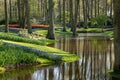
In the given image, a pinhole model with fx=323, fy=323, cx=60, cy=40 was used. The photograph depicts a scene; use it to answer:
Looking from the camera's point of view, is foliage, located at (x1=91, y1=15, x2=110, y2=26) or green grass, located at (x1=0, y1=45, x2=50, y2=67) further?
foliage, located at (x1=91, y1=15, x2=110, y2=26)

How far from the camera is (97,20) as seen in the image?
72.4m

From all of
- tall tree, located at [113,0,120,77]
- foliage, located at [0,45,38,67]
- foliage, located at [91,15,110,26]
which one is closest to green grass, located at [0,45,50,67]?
foliage, located at [0,45,38,67]

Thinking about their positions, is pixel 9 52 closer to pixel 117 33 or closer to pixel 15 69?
pixel 15 69

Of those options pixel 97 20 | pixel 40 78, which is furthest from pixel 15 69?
pixel 97 20

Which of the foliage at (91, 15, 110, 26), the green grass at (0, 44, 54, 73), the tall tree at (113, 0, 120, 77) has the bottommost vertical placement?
the green grass at (0, 44, 54, 73)

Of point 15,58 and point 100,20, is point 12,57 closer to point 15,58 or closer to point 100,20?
point 15,58

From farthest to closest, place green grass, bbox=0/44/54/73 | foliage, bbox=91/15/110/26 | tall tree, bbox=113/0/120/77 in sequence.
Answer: foliage, bbox=91/15/110/26, green grass, bbox=0/44/54/73, tall tree, bbox=113/0/120/77

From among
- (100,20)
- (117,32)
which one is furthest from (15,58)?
(100,20)

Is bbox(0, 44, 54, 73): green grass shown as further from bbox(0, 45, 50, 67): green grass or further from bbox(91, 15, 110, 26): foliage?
bbox(91, 15, 110, 26): foliage

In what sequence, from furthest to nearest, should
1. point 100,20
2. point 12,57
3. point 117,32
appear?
point 100,20 < point 12,57 < point 117,32

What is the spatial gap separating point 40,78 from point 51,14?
80.6 ft

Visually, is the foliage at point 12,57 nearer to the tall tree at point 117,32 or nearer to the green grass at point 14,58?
the green grass at point 14,58

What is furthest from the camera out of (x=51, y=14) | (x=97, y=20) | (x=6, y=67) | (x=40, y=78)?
(x=97, y=20)

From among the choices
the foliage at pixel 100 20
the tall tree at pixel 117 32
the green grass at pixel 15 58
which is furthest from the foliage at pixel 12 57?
the foliage at pixel 100 20
